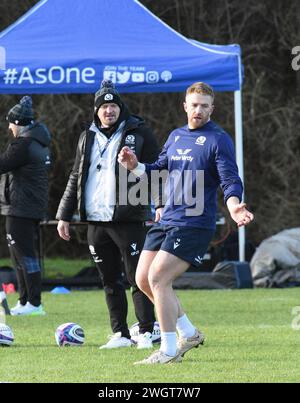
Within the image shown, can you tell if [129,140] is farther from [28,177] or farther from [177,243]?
[28,177]

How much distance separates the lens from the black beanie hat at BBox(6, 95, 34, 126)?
12297 mm

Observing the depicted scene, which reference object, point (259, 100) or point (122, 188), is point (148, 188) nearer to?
point (122, 188)

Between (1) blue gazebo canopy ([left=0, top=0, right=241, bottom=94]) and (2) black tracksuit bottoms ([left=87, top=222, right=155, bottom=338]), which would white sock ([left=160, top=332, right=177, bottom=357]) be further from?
(1) blue gazebo canopy ([left=0, top=0, right=241, bottom=94])

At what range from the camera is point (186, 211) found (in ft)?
26.1

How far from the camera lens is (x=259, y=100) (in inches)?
864

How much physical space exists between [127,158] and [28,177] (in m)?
4.63

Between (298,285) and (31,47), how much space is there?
16.1ft

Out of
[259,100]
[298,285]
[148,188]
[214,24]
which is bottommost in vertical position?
[298,285]

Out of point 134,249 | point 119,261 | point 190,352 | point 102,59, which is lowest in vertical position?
point 190,352

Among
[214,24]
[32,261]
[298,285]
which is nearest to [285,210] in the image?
[214,24]

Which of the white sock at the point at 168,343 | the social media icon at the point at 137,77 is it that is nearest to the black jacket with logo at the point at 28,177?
the social media icon at the point at 137,77

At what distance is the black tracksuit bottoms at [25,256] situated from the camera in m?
12.2

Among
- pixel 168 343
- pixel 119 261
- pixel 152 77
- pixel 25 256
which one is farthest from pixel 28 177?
pixel 168 343

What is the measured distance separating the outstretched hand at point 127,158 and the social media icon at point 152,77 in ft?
20.4
